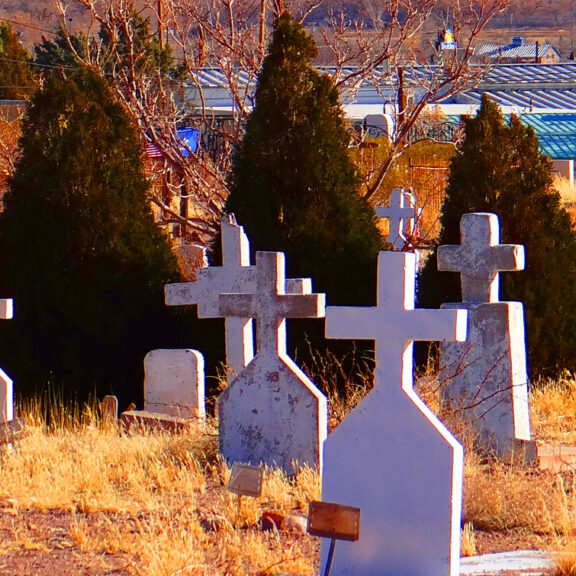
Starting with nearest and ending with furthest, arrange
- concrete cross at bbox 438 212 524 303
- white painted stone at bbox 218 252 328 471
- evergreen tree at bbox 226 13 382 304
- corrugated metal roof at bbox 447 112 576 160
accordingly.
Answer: white painted stone at bbox 218 252 328 471 < concrete cross at bbox 438 212 524 303 < evergreen tree at bbox 226 13 382 304 < corrugated metal roof at bbox 447 112 576 160

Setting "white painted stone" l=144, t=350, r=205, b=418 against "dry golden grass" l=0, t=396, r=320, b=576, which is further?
"white painted stone" l=144, t=350, r=205, b=418

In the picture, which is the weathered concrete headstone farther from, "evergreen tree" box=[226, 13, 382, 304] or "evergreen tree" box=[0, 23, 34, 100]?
"evergreen tree" box=[0, 23, 34, 100]

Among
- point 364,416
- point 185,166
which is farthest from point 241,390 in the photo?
point 185,166

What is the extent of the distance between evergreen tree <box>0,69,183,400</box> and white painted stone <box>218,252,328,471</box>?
206cm

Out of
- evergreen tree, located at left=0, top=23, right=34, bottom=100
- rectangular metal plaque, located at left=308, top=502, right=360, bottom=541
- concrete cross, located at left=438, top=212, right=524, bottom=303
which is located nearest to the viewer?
rectangular metal plaque, located at left=308, top=502, right=360, bottom=541

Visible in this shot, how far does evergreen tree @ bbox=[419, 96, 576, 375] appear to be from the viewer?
9.02 m

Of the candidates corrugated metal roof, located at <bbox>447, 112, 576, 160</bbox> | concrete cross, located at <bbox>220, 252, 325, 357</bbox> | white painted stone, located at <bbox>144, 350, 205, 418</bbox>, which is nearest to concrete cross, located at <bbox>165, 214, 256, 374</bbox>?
white painted stone, located at <bbox>144, 350, 205, 418</bbox>

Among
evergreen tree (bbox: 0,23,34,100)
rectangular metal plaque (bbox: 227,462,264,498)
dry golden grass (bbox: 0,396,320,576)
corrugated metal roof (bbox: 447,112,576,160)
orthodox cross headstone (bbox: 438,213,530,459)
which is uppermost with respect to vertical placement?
evergreen tree (bbox: 0,23,34,100)

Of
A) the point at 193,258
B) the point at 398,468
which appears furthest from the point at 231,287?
the point at 193,258

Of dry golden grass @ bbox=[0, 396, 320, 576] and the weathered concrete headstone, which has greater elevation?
the weathered concrete headstone

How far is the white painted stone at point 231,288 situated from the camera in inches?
298

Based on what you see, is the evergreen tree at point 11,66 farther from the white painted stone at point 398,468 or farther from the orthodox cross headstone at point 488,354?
the white painted stone at point 398,468

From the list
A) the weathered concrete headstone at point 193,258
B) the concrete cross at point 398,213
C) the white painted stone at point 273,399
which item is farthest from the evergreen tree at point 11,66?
the white painted stone at point 273,399

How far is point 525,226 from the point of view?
9125 mm
